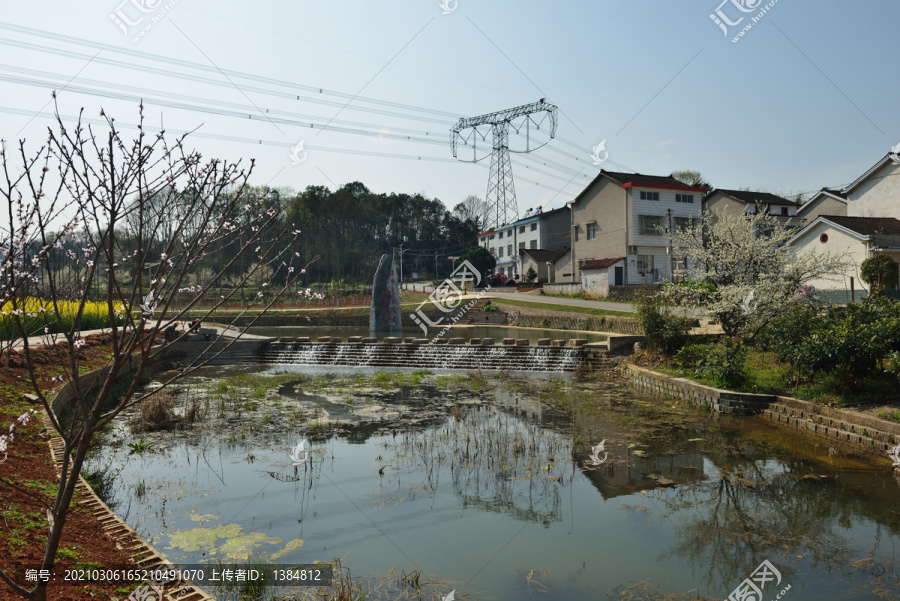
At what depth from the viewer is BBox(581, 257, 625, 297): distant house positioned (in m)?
36.9

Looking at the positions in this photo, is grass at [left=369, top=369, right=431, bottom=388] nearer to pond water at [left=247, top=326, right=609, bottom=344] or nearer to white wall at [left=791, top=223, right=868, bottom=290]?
pond water at [left=247, top=326, right=609, bottom=344]

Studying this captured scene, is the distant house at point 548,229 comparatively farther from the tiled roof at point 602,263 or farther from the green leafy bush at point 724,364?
the green leafy bush at point 724,364

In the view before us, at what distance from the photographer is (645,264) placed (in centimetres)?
3884

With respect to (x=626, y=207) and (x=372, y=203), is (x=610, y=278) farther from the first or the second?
(x=372, y=203)

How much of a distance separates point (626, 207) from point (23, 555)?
38510 mm

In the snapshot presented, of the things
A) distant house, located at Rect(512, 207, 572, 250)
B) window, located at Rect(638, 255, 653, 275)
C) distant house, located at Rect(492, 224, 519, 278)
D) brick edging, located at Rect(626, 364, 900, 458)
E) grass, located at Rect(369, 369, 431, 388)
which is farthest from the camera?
distant house, located at Rect(492, 224, 519, 278)

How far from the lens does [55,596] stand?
13.3ft

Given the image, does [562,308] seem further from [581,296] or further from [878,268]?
[878,268]

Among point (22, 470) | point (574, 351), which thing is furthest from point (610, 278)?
point (22, 470)

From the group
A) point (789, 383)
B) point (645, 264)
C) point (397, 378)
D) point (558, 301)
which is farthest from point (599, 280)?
point (789, 383)

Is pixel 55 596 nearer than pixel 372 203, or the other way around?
pixel 55 596

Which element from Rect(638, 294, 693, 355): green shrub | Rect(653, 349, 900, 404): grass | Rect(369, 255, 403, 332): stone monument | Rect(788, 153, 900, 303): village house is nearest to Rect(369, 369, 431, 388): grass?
Rect(638, 294, 693, 355): green shrub

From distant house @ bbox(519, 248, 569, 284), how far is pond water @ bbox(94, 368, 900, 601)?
124 feet

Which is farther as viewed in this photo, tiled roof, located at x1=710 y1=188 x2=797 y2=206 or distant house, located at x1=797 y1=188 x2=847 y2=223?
tiled roof, located at x1=710 y1=188 x2=797 y2=206
